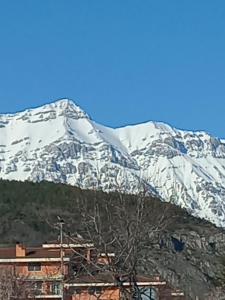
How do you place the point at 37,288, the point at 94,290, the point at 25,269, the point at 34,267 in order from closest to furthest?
the point at 94,290, the point at 37,288, the point at 34,267, the point at 25,269

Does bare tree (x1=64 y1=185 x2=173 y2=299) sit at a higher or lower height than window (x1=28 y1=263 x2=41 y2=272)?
lower

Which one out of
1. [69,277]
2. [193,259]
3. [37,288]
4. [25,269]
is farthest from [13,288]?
[193,259]

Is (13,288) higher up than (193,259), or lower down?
lower down

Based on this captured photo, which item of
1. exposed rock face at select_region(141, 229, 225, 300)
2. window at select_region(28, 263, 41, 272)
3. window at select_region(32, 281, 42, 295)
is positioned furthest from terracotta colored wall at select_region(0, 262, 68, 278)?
exposed rock face at select_region(141, 229, 225, 300)

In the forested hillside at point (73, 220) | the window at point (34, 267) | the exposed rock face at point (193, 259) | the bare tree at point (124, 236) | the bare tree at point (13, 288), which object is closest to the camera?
the bare tree at point (124, 236)

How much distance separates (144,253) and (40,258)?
138 feet

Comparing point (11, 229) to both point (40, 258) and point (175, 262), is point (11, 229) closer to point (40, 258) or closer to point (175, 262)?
point (175, 262)

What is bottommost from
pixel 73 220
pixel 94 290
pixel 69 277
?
pixel 94 290

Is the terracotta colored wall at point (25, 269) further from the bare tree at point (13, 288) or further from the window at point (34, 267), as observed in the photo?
the bare tree at point (13, 288)

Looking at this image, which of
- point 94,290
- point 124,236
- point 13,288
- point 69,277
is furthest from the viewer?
point 13,288

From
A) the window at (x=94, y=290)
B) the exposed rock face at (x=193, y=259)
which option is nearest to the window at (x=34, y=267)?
the exposed rock face at (x=193, y=259)

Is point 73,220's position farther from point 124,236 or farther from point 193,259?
point 193,259

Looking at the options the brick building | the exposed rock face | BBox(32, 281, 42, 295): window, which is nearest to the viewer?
the brick building

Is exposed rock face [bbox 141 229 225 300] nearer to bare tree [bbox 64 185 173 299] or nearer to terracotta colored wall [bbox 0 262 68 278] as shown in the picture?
terracotta colored wall [bbox 0 262 68 278]
